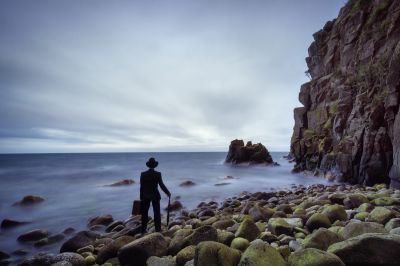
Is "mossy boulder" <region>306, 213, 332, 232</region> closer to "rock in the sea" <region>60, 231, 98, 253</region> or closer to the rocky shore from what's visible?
the rocky shore

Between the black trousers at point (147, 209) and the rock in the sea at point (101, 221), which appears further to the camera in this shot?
the rock in the sea at point (101, 221)

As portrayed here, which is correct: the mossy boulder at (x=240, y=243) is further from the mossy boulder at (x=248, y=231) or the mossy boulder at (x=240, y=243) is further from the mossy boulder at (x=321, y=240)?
the mossy boulder at (x=321, y=240)

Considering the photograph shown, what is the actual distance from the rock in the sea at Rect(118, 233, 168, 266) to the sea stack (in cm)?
5085

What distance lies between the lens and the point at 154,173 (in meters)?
8.02

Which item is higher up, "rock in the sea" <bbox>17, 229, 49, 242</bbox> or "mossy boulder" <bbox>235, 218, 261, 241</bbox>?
"mossy boulder" <bbox>235, 218, 261, 241</bbox>

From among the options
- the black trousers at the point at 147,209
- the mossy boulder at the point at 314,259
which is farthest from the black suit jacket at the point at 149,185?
the mossy boulder at the point at 314,259

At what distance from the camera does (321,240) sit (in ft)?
15.8

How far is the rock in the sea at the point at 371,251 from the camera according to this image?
12.8ft

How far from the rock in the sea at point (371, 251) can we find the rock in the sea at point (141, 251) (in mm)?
3545

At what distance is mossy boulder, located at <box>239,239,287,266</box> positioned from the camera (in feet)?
13.1

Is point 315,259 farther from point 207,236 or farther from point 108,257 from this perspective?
point 108,257

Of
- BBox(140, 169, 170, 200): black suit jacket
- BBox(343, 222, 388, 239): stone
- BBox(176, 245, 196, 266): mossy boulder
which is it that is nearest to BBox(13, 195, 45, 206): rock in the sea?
BBox(140, 169, 170, 200): black suit jacket

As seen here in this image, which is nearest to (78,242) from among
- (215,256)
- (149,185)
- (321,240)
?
(149,185)

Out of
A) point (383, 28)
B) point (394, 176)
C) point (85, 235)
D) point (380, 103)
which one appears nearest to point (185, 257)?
point (85, 235)
